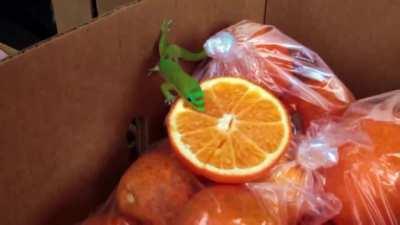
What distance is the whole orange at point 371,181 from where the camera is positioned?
541 millimetres

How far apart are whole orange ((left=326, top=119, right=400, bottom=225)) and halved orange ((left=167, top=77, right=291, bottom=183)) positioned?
0.08 metres

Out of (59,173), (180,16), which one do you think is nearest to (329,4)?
(180,16)

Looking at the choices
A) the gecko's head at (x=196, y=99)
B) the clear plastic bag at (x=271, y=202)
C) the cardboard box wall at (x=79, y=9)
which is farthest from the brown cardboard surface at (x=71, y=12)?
the clear plastic bag at (x=271, y=202)

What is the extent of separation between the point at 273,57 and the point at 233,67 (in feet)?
0.19

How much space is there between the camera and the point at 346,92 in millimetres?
686

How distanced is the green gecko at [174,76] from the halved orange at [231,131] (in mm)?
13

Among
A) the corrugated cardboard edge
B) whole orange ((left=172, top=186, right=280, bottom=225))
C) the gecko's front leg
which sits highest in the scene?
the corrugated cardboard edge

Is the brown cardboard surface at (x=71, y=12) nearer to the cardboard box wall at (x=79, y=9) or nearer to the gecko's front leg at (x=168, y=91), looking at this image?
the cardboard box wall at (x=79, y=9)

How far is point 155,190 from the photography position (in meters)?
0.55

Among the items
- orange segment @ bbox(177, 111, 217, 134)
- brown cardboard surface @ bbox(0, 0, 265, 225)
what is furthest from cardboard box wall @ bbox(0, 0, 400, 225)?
orange segment @ bbox(177, 111, 217, 134)

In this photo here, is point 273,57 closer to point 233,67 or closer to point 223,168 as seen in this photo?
point 233,67

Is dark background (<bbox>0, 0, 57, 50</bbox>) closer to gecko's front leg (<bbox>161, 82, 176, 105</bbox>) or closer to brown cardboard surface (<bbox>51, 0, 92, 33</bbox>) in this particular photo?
brown cardboard surface (<bbox>51, 0, 92, 33</bbox>)

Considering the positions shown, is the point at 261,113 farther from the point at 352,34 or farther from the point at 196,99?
the point at 352,34

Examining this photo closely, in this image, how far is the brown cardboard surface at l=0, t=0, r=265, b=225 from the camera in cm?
52
